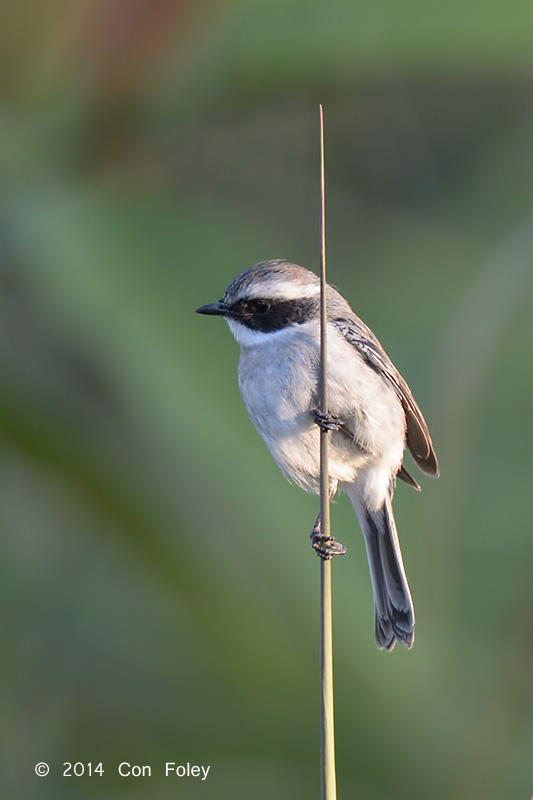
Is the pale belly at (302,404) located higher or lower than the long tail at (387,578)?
higher

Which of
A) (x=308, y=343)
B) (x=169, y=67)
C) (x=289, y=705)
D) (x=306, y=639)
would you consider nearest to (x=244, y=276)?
(x=308, y=343)

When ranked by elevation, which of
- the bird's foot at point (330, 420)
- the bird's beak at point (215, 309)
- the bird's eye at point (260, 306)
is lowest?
the bird's foot at point (330, 420)

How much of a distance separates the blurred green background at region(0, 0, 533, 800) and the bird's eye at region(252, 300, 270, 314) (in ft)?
0.79

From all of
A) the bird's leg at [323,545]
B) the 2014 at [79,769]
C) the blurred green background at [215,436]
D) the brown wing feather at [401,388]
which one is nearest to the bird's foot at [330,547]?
the bird's leg at [323,545]

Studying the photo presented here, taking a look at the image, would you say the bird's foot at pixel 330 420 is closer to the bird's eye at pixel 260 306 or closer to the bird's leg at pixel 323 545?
the bird's leg at pixel 323 545

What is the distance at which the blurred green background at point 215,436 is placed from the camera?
2.68 meters

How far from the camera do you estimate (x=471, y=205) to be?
3834mm

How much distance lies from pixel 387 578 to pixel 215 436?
69cm

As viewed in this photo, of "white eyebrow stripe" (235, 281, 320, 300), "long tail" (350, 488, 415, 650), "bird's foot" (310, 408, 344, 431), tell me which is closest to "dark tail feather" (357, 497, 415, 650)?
"long tail" (350, 488, 415, 650)

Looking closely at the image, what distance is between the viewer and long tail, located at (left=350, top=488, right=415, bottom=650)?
8.45 feet

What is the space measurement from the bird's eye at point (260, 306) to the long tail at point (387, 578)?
0.74 metres

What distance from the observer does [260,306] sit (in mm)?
2586

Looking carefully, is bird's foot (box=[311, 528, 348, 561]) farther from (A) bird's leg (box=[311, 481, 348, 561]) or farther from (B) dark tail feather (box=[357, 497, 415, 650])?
(B) dark tail feather (box=[357, 497, 415, 650])

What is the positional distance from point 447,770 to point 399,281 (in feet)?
5.65
